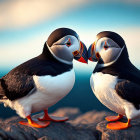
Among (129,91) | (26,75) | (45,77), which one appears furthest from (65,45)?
(129,91)

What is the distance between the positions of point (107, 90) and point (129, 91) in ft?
0.77

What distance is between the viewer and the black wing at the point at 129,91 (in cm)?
258

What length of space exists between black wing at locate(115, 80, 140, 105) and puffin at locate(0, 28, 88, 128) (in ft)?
1.70

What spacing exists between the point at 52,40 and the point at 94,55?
20.7 inches

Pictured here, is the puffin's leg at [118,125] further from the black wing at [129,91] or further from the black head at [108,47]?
the black head at [108,47]

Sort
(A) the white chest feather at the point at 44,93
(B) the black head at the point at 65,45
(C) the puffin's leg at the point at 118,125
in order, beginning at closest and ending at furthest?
1. (A) the white chest feather at the point at 44,93
2. (B) the black head at the point at 65,45
3. (C) the puffin's leg at the point at 118,125

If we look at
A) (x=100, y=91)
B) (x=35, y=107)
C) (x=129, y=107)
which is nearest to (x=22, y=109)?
(x=35, y=107)

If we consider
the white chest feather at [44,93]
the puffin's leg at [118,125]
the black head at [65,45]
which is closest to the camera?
the white chest feather at [44,93]

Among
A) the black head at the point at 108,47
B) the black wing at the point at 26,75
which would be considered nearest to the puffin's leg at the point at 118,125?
the black head at the point at 108,47

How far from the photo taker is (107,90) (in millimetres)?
2646

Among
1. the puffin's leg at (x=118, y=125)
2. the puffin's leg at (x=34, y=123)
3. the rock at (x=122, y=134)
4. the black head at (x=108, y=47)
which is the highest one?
the black head at (x=108, y=47)

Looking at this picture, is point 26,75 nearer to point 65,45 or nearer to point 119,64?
point 65,45

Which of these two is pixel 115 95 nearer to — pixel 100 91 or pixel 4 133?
pixel 100 91

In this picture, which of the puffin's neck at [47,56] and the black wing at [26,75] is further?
the puffin's neck at [47,56]
